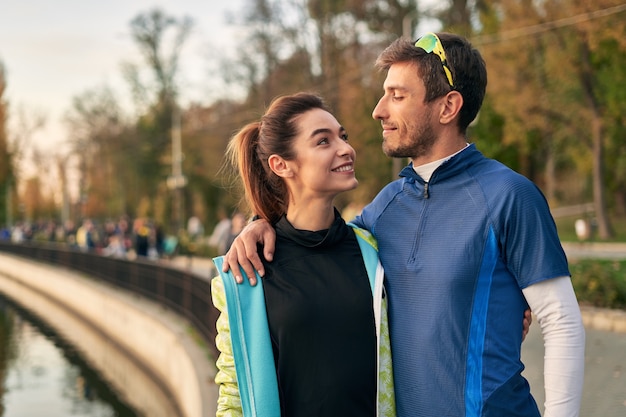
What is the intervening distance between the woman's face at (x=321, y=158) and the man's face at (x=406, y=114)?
16cm

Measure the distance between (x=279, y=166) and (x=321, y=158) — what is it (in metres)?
0.16

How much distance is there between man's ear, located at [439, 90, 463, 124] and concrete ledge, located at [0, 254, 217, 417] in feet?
17.8

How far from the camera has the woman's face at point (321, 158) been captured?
2.85 m

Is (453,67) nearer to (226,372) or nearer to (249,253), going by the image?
(249,253)

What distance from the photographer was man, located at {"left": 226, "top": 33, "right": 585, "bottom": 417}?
2430mm

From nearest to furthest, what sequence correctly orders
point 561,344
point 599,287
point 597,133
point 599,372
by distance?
point 561,344 → point 599,372 → point 599,287 → point 597,133

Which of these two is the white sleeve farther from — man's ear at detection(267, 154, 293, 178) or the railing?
the railing

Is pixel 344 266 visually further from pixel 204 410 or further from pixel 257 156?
pixel 204 410

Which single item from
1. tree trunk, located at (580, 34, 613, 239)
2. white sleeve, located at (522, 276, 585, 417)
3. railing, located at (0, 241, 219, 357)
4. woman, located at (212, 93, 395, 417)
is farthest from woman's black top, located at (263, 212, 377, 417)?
tree trunk, located at (580, 34, 613, 239)

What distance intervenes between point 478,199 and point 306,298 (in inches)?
24.2

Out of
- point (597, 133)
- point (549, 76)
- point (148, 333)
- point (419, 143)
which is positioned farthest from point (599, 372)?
point (549, 76)

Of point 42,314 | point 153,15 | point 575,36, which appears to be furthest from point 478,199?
point 153,15

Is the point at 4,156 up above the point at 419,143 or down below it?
below

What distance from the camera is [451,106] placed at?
2740 millimetres
